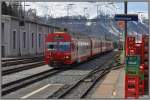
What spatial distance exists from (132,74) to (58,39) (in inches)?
768

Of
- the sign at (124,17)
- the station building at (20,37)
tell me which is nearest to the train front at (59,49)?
the sign at (124,17)

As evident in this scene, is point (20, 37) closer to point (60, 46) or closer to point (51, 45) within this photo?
point (51, 45)

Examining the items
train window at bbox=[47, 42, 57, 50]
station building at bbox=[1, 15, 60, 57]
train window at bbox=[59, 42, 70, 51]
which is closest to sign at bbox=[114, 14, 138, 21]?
train window at bbox=[59, 42, 70, 51]

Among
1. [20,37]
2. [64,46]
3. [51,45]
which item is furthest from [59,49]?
[20,37]

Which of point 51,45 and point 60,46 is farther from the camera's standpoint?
point 51,45

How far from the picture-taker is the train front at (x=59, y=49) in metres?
33.6

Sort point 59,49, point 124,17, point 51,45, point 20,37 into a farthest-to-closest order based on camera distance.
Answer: point 20,37
point 51,45
point 59,49
point 124,17

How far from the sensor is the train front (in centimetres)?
3362

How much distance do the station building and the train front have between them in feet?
85.0

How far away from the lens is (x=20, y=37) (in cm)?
6881

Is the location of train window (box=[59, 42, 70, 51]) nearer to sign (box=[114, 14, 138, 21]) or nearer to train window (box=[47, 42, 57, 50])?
train window (box=[47, 42, 57, 50])

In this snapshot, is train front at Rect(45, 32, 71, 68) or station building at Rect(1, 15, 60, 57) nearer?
train front at Rect(45, 32, 71, 68)

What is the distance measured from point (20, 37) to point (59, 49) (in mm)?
35700

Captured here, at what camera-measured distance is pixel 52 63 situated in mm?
34250
